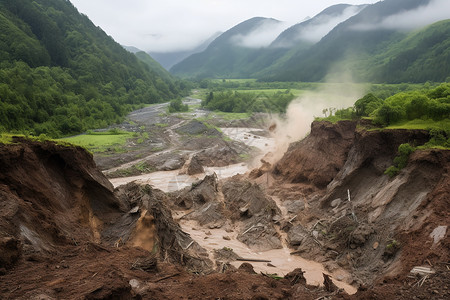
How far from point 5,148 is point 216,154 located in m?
40.8

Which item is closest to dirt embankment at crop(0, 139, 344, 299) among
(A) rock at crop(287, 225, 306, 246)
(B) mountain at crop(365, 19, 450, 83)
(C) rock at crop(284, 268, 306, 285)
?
(C) rock at crop(284, 268, 306, 285)

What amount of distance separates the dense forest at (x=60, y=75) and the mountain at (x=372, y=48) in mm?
82926

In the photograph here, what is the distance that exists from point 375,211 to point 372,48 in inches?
6200

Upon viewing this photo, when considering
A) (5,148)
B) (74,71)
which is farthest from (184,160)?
(74,71)

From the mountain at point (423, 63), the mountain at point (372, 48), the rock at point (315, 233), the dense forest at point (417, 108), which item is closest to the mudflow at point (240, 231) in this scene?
the rock at point (315, 233)

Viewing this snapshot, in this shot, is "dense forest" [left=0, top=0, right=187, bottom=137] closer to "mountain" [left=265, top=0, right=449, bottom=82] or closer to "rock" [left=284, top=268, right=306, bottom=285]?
"rock" [left=284, top=268, right=306, bottom=285]

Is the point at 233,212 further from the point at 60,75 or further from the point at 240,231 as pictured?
the point at 60,75

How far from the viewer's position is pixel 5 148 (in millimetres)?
13320

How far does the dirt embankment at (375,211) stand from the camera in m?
13.7

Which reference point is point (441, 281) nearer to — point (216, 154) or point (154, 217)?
point (154, 217)

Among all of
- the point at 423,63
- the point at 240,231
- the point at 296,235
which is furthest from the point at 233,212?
the point at 423,63

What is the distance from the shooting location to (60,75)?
79938mm

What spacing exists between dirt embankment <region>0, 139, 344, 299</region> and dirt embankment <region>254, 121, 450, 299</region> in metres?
4.43

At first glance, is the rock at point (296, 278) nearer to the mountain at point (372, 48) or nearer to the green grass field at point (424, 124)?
the green grass field at point (424, 124)
